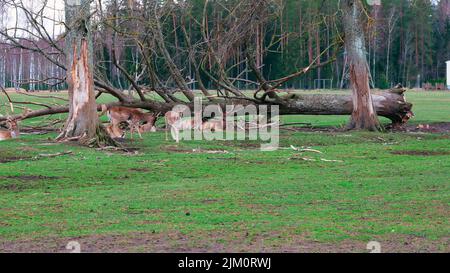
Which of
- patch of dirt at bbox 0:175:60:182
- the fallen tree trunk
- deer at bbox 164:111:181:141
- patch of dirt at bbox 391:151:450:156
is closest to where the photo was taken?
patch of dirt at bbox 0:175:60:182

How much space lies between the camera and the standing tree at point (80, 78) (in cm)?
2042

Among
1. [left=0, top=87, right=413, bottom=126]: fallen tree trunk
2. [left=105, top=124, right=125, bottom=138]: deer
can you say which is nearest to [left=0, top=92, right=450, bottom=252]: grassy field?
[left=105, top=124, right=125, bottom=138]: deer

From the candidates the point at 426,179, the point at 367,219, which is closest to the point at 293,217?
the point at 367,219

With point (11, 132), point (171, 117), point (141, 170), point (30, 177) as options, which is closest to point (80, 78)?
point (11, 132)

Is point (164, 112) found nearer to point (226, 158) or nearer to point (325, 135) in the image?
point (325, 135)

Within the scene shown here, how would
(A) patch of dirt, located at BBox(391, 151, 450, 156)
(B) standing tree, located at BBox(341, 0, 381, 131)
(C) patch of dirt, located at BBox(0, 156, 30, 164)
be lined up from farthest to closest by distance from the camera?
(B) standing tree, located at BBox(341, 0, 381, 131) < (A) patch of dirt, located at BBox(391, 151, 450, 156) < (C) patch of dirt, located at BBox(0, 156, 30, 164)

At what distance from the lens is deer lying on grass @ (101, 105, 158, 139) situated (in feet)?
77.2

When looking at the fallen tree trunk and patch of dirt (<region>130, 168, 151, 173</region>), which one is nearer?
patch of dirt (<region>130, 168, 151, 173</region>)

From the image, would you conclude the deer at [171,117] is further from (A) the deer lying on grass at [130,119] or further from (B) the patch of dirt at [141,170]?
(B) the patch of dirt at [141,170]

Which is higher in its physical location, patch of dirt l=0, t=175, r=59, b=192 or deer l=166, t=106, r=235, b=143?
deer l=166, t=106, r=235, b=143

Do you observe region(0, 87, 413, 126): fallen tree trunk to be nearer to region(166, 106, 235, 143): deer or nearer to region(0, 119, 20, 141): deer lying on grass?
region(166, 106, 235, 143): deer

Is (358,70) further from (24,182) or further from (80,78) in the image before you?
(24,182)

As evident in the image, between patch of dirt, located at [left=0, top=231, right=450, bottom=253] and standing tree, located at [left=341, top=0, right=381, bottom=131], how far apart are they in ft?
53.7

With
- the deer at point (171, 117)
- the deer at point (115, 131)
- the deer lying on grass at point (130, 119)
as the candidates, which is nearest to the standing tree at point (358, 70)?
the deer at point (171, 117)
